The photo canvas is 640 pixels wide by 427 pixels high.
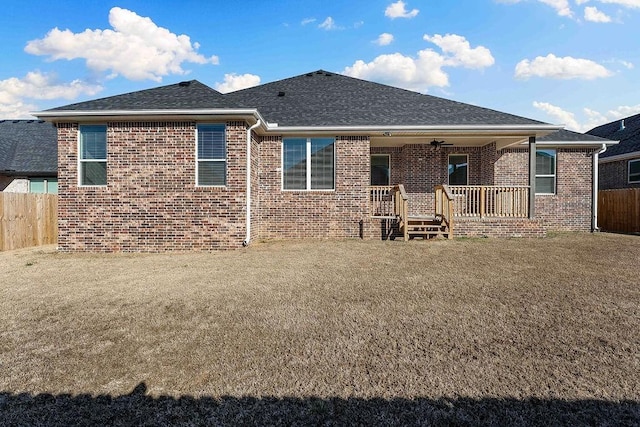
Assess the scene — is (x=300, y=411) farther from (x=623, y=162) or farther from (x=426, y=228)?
(x=623, y=162)

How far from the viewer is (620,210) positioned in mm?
14258

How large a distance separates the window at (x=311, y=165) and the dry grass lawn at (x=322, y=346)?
486 cm

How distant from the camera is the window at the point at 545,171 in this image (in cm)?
1320

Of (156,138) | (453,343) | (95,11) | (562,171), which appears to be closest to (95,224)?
(156,138)

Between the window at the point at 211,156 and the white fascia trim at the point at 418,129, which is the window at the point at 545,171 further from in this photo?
the window at the point at 211,156

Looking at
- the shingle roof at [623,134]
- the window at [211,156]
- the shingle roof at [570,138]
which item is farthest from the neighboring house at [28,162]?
the shingle roof at [623,134]

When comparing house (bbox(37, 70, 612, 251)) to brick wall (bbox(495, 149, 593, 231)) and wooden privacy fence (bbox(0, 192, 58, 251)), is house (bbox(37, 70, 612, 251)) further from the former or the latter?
wooden privacy fence (bbox(0, 192, 58, 251))

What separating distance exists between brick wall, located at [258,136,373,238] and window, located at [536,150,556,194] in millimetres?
6856

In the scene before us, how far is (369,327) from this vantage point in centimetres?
370

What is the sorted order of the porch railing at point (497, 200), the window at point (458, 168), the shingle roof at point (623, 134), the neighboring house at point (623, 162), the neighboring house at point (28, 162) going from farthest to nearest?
the shingle roof at point (623, 134) → the neighboring house at point (623, 162) → the neighboring house at point (28, 162) → the window at point (458, 168) → the porch railing at point (497, 200)

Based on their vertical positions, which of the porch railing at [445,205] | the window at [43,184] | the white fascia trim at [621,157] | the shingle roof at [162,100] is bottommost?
the porch railing at [445,205]

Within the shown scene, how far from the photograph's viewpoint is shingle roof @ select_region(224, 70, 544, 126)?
35.8 ft

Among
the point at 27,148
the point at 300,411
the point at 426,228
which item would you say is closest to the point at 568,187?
the point at 426,228

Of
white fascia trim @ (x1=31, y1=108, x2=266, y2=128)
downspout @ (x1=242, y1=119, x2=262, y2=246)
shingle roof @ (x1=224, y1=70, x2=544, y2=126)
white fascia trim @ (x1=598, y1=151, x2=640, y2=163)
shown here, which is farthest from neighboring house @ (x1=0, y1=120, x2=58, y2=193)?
white fascia trim @ (x1=598, y1=151, x2=640, y2=163)
